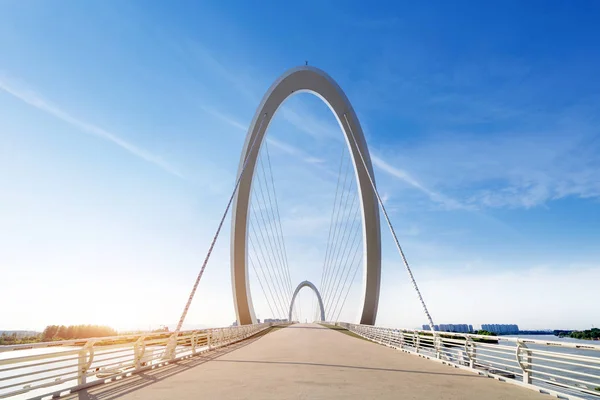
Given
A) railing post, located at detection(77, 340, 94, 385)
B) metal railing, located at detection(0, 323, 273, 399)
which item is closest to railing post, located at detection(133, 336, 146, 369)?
metal railing, located at detection(0, 323, 273, 399)

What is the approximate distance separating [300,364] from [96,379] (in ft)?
15.4

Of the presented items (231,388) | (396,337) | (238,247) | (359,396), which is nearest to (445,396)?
(359,396)

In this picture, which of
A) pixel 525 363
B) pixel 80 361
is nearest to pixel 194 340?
pixel 80 361

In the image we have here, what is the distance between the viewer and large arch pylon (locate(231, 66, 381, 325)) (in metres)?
31.6

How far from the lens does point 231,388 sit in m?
6.69

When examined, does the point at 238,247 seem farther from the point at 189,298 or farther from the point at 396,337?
the point at 396,337

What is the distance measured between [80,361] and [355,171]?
29.3 metres

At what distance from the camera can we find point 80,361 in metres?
7.07

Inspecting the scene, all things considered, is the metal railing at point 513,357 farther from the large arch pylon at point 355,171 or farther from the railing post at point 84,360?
the large arch pylon at point 355,171

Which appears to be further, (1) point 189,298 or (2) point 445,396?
(1) point 189,298

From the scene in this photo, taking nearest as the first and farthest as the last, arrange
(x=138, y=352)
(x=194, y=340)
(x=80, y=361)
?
1. (x=80, y=361)
2. (x=138, y=352)
3. (x=194, y=340)

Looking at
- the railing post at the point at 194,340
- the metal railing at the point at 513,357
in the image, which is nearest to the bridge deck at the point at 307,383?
the metal railing at the point at 513,357

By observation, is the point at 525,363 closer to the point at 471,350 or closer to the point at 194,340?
the point at 471,350

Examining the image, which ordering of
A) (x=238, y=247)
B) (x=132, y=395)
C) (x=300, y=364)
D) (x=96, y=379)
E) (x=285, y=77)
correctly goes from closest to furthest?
(x=132, y=395)
(x=96, y=379)
(x=300, y=364)
(x=238, y=247)
(x=285, y=77)
